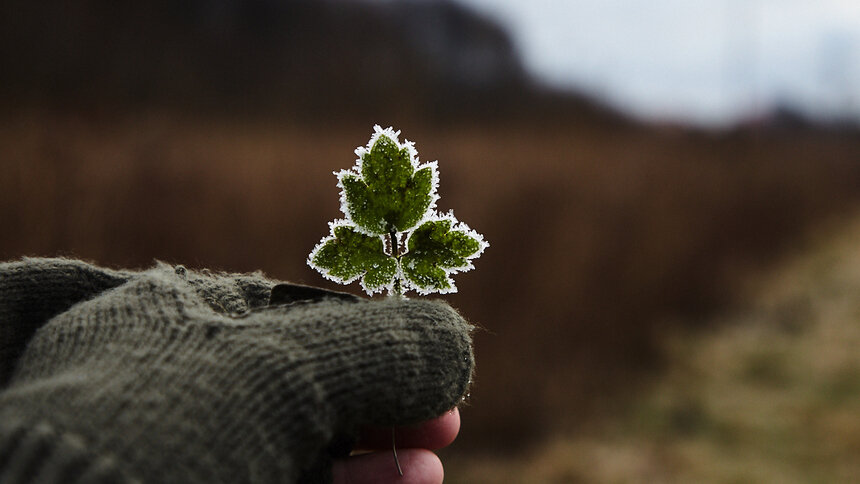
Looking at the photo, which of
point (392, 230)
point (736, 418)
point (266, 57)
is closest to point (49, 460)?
point (392, 230)

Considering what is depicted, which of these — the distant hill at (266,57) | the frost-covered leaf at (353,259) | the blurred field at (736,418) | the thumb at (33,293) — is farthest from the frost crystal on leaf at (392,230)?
the blurred field at (736,418)

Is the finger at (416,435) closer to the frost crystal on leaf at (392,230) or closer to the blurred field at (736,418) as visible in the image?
the frost crystal on leaf at (392,230)

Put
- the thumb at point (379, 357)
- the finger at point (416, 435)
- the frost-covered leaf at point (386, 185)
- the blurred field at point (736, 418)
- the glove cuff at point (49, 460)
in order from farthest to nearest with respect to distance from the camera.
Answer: the blurred field at point (736, 418), the finger at point (416, 435), the frost-covered leaf at point (386, 185), the thumb at point (379, 357), the glove cuff at point (49, 460)

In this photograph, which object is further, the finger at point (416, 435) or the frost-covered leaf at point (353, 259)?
the finger at point (416, 435)

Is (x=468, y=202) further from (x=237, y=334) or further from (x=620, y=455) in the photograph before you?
(x=237, y=334)

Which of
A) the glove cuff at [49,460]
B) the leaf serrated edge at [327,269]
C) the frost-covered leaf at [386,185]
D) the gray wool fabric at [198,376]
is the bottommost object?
the glove cuff at [49,460]

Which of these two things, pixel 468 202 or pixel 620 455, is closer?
pixel 468 202

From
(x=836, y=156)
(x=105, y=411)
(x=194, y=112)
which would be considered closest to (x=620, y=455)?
(x=194, y=112)
